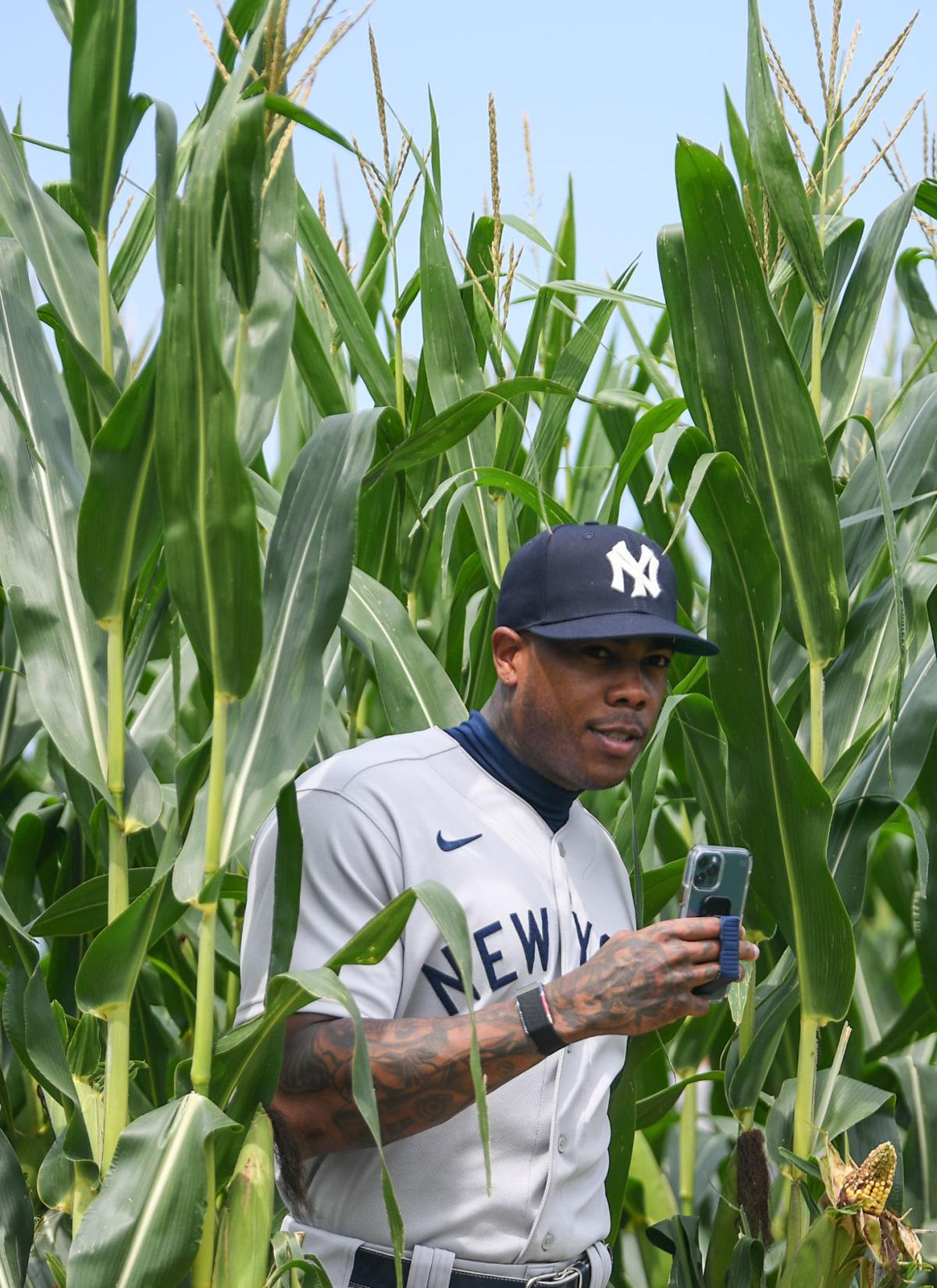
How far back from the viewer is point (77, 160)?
1665 mm

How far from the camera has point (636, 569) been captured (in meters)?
1.80

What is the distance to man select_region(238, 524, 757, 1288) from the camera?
1522 mm

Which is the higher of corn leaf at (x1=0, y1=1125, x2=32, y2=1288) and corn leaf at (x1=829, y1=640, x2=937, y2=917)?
corn leaf at (x1=829, y1=640, x2=937, y2=917)

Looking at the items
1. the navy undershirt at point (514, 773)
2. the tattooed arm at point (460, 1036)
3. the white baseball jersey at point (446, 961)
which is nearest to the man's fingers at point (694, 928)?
the tattooed arm at point (460, 1036)

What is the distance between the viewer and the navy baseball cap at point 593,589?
173 cm

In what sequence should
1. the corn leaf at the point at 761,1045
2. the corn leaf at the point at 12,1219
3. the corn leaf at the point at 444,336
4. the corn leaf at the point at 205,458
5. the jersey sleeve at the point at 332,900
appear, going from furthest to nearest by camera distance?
the corn leaf at the point at 444,336, the corn leaf at the point at 761,1045, the corn leaf at the point at 12,1219, the jersey sleeve at the point at 332,900, the corn leaf at the point at 205,458

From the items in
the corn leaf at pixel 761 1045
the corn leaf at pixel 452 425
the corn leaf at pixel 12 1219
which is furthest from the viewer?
the corn leaf at pixel 761 1045

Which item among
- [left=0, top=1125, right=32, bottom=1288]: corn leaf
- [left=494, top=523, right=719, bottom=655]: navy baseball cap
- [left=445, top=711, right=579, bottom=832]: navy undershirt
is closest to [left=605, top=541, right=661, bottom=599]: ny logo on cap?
[left=494, top=523, right=719, bottom=655]: navy baseball cap

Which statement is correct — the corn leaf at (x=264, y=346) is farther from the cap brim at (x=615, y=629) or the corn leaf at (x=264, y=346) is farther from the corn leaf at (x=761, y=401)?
the corn leaf at (x=761, y=401)

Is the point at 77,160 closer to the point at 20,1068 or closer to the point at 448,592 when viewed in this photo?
the point at 448,592

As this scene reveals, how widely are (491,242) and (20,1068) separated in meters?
1.56

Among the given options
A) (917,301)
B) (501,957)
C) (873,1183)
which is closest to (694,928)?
(501,957)

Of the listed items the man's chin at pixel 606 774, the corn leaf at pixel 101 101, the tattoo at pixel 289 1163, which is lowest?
the tattoo at pixel 289 1163

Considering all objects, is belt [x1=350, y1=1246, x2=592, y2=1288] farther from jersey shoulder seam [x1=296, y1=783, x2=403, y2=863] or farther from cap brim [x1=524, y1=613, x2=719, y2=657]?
cap brim [x1=524, y1=613, x2=719, y2=657]
